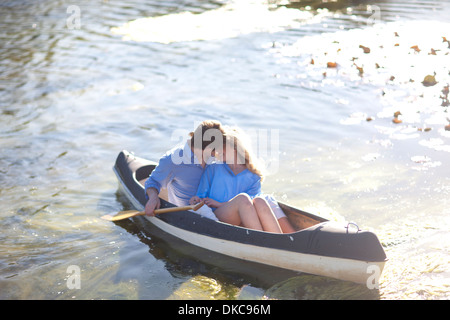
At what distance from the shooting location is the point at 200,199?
614 cm

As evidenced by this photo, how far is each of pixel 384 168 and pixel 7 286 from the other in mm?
5173

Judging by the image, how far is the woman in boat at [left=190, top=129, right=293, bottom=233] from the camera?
5680 millimetres

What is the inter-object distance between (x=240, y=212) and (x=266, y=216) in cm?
26

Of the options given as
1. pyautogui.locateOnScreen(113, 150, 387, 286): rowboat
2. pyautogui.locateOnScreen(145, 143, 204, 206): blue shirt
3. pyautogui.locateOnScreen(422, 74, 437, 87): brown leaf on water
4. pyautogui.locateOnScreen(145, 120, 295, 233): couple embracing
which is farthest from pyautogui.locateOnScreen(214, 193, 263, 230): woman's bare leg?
pyautogui.locateOnScreen(422, 74, 437, 87): brown leaf on water

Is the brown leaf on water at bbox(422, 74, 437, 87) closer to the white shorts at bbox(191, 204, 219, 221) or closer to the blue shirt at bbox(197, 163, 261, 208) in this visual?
the blue shirt at bbox(197, 163, 261, 208)

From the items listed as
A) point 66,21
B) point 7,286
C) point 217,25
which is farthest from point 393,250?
point 66,21

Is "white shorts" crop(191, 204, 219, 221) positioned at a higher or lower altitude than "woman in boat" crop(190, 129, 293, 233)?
lower

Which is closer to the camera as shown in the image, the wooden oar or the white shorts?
the white shorts

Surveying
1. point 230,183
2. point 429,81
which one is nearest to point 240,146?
point 230,183

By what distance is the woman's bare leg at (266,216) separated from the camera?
565 centimetres

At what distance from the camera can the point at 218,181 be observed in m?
6.11

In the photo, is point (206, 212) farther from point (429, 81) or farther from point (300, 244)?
point (429, 81)
